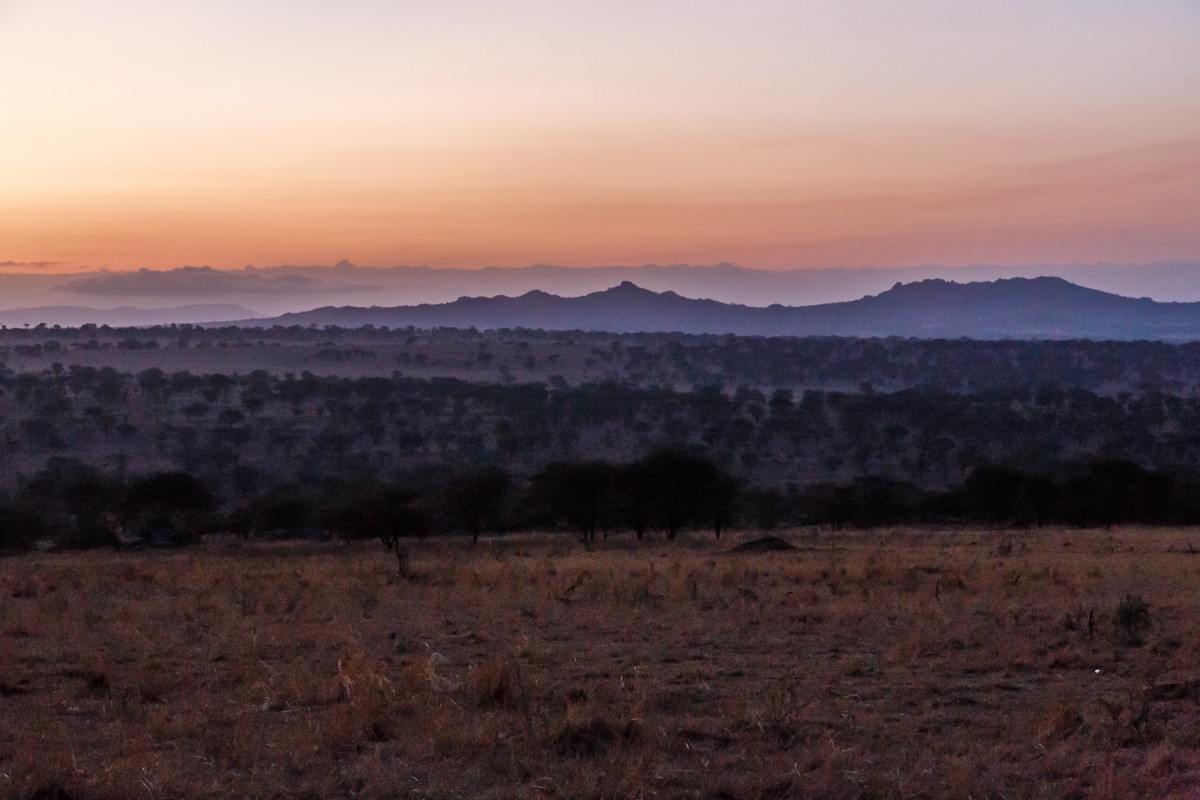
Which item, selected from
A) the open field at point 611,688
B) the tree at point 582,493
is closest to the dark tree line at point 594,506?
the tree at point 582,493

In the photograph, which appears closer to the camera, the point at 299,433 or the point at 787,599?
the point at 787,599

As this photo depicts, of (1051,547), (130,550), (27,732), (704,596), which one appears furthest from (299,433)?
(27,732)

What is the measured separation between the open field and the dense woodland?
23.8 m

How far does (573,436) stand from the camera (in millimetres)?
88562

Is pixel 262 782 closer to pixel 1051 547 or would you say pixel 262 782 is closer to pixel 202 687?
pixel 202 687

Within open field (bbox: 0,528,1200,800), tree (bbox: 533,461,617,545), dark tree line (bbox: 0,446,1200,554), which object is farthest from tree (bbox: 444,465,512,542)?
open field (bbox: 0,528,1200,800)

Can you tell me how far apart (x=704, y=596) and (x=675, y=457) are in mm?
25182

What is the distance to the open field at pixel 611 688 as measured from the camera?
313 inches

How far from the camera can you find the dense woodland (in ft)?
149

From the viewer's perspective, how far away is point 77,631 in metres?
14.6

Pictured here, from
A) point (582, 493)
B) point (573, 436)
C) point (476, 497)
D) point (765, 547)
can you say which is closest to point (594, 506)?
point (582, 493)

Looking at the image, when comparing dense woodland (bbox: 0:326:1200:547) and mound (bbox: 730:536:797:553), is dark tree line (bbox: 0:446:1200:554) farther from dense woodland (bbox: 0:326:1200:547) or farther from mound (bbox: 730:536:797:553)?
mound (bbox: 730:536:797:553)

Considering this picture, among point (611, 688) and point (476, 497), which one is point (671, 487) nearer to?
point (476, 497)

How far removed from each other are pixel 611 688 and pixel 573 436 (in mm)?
78044
